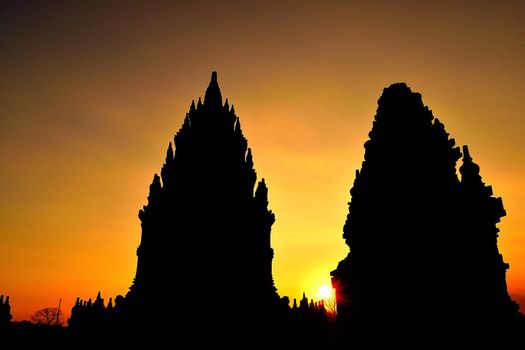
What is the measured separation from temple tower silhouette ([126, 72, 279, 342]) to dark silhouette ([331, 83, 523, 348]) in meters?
23.6

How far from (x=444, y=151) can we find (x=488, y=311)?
3.03 m

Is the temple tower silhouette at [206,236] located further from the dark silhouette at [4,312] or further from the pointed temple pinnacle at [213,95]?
the dark silhouette at [4,312]

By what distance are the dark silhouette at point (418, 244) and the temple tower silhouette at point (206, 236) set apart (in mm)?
23581

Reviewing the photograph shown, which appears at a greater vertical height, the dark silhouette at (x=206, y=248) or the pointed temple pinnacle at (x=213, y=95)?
the pointed temple pinnacle at (x=213, y=95)

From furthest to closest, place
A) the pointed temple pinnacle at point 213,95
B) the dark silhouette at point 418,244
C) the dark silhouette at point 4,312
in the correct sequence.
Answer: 1. the pointed temple pinnacle at point 213,95
2. the dark silhouette at point 4,312
3. the dark silhouette at point 418,244

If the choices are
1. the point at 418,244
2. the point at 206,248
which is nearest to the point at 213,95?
the point at 206,248

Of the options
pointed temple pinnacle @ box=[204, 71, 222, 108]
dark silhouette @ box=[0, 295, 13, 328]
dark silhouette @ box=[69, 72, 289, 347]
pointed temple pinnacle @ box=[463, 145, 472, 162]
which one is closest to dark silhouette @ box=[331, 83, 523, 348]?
pointed temple pinnacle @ box=[463, 145, 472, 162]

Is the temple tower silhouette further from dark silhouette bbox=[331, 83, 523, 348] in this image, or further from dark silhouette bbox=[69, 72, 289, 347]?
dark silhouette bbox=[331, 83, 523, 348]

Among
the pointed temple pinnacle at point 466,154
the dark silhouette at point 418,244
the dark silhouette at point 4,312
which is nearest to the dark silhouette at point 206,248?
the dark silhouette at point 4,312

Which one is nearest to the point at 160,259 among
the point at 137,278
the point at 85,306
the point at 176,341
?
the point at 137,278

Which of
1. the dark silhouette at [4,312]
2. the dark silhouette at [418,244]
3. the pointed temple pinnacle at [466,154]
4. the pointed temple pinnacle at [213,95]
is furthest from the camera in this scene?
the pointed temple pinnacle at [213,95]

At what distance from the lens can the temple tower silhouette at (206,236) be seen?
2947 centimetres

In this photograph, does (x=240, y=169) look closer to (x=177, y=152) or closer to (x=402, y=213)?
(x=177, y=152)

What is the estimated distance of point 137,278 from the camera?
34031 mm
